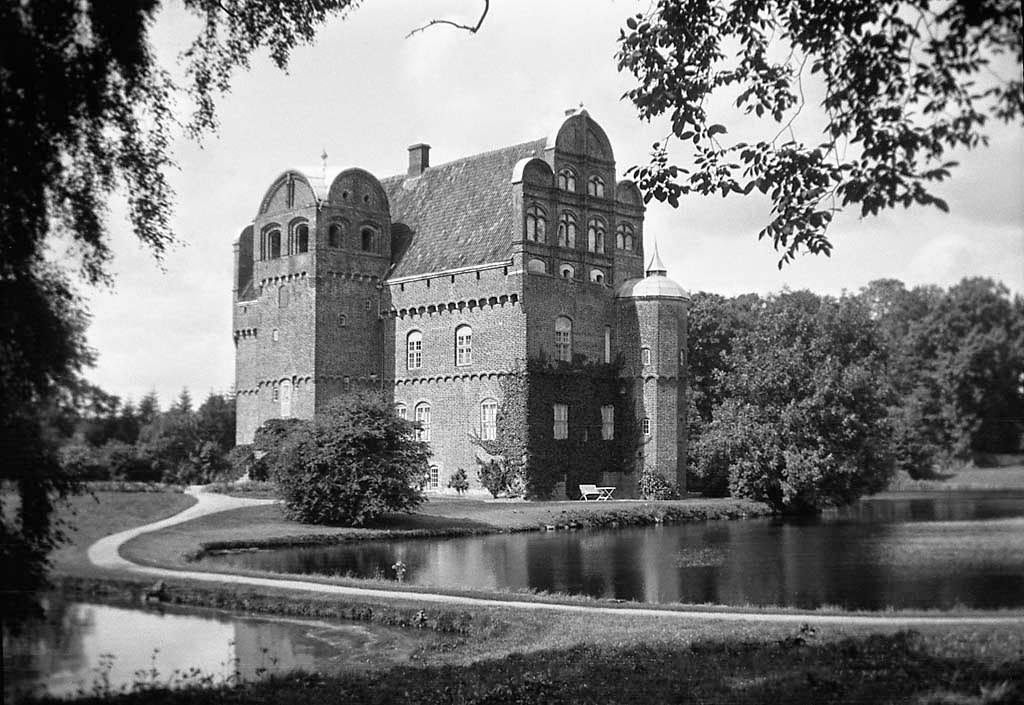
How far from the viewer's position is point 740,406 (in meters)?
37.1

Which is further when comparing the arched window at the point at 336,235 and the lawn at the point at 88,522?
the arched window at the point at 336,235

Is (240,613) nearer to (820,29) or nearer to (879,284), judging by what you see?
(820,29)

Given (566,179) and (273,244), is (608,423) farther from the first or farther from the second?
(273,244)

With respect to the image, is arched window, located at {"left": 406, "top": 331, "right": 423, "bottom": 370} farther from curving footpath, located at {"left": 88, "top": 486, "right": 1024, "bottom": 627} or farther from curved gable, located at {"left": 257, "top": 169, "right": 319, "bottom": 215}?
curving footpath, located at {"left": 88, "top": 486, "right": 1024, "bottom": 627}

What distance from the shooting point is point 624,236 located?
4031 centimetres

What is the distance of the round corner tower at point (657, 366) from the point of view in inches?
1528

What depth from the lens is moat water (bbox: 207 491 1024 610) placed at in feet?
52.0

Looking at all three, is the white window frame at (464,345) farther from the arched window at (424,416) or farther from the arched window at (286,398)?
the arched window at (286,398)

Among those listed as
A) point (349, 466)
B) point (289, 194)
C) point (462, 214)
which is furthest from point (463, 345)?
point (349, 466)

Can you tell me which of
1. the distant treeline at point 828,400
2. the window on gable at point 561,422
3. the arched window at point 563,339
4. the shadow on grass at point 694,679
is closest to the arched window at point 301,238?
the arched window at point 563,339

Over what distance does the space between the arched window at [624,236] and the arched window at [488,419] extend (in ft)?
26.0

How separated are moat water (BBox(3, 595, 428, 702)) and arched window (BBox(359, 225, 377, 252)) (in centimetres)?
3071

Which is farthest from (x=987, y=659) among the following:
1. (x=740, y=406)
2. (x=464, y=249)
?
(x=464, y=249)

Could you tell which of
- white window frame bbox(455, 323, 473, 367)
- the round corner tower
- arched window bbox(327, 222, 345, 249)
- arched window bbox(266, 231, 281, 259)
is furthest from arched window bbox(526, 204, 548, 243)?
arched window bbox(266, 231, 281, 259)
